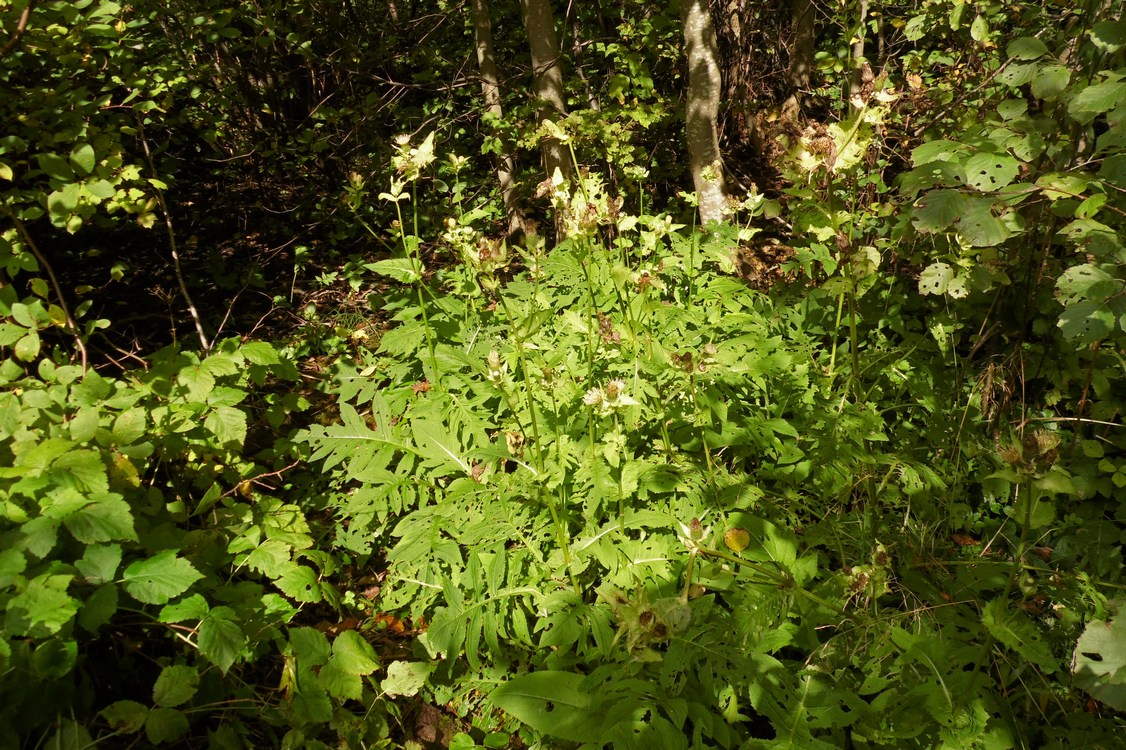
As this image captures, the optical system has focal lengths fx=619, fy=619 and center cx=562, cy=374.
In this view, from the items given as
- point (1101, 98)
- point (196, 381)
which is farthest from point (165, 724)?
point (1101, 98)

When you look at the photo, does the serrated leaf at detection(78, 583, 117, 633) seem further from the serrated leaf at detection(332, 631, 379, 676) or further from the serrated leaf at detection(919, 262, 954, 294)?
the serrated leaf at detection(919, 262, 954, 294)

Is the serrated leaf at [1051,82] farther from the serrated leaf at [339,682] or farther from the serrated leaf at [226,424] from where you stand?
the serrated leaf at [226,424]

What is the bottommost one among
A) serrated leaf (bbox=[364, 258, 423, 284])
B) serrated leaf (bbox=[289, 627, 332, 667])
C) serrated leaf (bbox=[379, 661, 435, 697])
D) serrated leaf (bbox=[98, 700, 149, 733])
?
serrated leaf (bbox=[379, 661, 435, 697])

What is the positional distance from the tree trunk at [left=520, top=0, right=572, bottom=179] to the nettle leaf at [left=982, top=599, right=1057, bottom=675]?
3571mm

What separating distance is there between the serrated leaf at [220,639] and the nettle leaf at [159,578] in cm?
14

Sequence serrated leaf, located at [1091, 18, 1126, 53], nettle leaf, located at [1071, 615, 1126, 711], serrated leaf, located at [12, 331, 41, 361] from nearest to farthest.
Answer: nettle leaf, located at [1071, 615, 1126, 711] < serrated leaf, located at [1091, 18, 1126, 53] < serrated leaf, located at [12, 331, 41, 361]

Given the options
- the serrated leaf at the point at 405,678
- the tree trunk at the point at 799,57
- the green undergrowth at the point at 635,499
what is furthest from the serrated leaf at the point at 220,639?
the tree trunk at the point at 799,57

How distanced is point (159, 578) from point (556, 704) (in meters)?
1.17

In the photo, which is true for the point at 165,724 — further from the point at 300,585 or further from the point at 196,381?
the point at 196,381

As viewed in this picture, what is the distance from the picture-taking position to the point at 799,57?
Result: 5.86m

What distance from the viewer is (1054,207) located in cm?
217

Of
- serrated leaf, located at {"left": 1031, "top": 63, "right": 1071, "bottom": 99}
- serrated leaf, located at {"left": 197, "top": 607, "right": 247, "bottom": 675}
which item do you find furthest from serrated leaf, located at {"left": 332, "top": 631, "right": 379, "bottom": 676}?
serrated leaf, located at {"left": 1031, "top": 63, "right": 1071, "bottom": 99}

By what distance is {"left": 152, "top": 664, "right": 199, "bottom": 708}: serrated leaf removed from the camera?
5.69ft

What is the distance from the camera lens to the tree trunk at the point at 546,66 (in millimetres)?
4383
